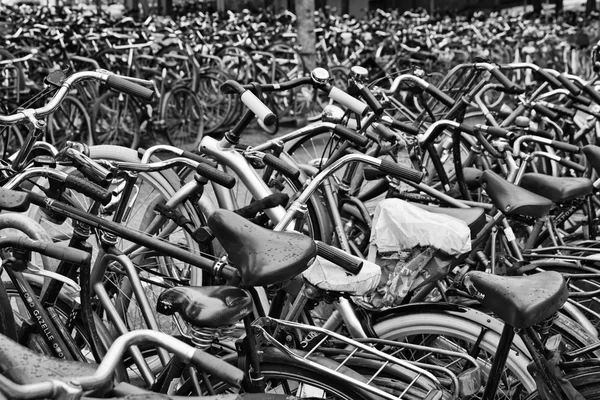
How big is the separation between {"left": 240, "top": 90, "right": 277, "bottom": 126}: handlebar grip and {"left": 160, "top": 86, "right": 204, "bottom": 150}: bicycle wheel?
481 cm

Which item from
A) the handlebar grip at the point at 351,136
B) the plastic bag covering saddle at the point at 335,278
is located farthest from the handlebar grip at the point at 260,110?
the plastic bag covering saddle at the point at 335,278

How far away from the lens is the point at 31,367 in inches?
62.9

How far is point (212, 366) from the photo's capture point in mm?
1642

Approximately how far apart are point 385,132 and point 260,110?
115cm

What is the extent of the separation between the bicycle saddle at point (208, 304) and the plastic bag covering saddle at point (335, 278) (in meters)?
0.46

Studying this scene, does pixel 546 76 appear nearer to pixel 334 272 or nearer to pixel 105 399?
pixel 334 272

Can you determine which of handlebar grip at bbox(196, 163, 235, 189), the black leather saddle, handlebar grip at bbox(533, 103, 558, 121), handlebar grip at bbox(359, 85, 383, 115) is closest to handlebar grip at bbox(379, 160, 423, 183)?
the black leather saddle

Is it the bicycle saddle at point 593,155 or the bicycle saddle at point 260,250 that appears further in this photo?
the bicycle saddle at point 593,155

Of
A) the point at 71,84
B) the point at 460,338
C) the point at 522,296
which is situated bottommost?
the point at 460,338

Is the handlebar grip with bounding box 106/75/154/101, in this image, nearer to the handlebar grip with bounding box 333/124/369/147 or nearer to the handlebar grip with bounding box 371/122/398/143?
the handlebar grip with bounding box 333/124/369/147

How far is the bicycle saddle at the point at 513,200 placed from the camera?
3217 mm

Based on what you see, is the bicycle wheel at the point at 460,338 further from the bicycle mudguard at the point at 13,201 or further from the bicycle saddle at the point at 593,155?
the bicycle saddle at the point at 593,155

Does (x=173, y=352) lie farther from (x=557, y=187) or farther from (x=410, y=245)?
(x=557, y=187)

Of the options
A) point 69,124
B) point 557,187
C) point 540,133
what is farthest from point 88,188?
point 69,124
